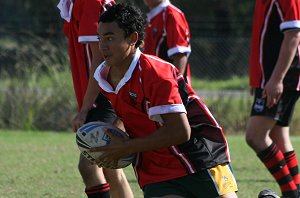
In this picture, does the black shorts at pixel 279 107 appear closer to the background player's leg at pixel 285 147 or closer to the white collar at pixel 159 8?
the background player's leg at pixel 285 147

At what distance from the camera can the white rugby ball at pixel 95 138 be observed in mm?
4891

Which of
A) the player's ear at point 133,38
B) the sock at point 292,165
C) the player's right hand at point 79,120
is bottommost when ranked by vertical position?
the sock at point 292,165

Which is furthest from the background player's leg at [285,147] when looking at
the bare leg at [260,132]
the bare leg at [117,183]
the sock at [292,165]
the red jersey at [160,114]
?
the red jersey at [160,114]

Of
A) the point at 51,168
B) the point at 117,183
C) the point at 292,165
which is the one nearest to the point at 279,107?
the point at 292,165

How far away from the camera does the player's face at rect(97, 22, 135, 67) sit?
4812 mm

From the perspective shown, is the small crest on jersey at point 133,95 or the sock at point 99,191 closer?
the small crest on jersey at point 133,95

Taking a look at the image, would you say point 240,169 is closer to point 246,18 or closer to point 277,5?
point 277,5

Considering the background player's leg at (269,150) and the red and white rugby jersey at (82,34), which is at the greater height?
the red and white rugby jersey at (82,34)

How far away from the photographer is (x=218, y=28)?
2183cm

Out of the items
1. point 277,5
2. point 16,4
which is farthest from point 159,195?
point 16,4

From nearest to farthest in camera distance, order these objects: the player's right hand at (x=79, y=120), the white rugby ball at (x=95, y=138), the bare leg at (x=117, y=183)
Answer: the white rugby ball at (x=95, y=138)
the player's right hand at (x=79, y=120)
the bare leg at (x=117, y=183)

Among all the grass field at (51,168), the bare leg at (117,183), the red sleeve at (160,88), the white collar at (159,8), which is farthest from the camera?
the white collar at (159,8)

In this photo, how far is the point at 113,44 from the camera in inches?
190

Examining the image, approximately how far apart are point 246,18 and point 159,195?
22.5m
